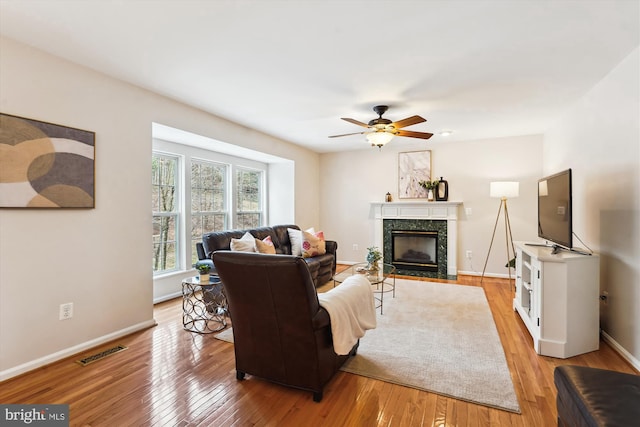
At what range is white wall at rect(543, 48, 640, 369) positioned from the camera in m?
2.46

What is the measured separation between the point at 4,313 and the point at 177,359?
125 cm

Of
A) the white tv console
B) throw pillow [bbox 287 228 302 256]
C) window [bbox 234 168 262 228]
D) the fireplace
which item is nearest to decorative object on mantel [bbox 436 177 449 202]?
the fireplace

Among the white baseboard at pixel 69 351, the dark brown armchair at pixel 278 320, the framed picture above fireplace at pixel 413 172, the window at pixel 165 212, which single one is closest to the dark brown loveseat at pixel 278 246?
the window at pixel 165 212

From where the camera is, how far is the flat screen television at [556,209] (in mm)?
2695

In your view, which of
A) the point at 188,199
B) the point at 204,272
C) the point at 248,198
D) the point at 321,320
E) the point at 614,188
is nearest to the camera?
the point at 321,320

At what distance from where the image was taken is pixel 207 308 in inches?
135

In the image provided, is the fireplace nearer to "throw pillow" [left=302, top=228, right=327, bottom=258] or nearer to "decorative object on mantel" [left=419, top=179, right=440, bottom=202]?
"decorative object on mantel" [left=419, top=179, right=440, bottom=202]

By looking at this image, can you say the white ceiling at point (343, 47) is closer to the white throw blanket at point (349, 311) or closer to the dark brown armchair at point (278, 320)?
the dark brown armchair at point (278, 320)

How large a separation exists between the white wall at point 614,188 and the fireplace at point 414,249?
2.37 metres

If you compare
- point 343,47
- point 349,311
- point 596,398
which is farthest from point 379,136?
point 596,398

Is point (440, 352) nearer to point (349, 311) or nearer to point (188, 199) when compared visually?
point (349, 311)

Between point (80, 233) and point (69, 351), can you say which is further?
point (80, 233)

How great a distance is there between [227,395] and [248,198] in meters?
4.20

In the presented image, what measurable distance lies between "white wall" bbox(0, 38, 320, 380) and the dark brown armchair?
5.10 feet
